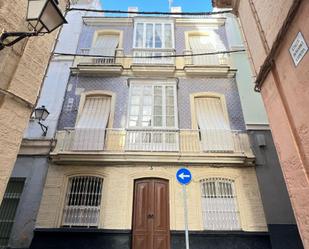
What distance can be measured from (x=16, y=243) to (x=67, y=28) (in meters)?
10.2

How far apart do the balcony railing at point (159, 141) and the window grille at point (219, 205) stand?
4.10 ft

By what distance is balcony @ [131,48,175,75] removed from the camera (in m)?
11.1

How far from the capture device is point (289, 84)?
12.8 feet

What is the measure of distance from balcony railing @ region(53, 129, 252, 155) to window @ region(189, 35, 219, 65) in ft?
12.3

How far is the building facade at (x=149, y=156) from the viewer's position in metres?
8.22

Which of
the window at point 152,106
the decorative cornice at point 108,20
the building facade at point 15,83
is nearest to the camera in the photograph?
the building facade at point 15,83

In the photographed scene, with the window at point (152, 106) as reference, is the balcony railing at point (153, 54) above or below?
above

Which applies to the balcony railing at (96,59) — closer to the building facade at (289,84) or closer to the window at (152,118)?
the window at (152,118)

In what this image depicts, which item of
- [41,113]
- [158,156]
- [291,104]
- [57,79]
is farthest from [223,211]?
[57,79]

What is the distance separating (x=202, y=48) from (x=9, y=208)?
35.5ft

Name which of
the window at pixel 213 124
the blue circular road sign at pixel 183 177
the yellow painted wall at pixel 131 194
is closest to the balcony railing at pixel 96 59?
the window at pixel 213 124

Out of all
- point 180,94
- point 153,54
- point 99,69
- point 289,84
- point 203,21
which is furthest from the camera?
point 203,21

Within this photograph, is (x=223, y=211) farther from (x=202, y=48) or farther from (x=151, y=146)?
(x=202, y=48)

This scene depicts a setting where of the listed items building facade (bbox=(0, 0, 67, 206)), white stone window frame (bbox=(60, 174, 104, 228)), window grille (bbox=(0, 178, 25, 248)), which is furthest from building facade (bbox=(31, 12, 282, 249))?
building facade (bbox=(0, 0, 67, 206))
